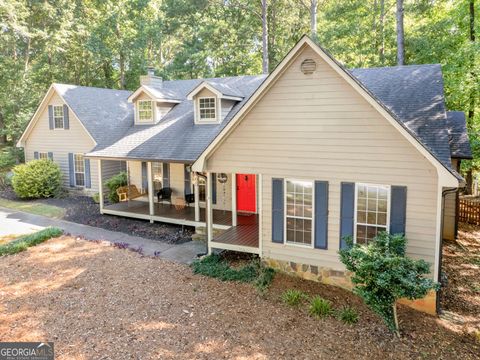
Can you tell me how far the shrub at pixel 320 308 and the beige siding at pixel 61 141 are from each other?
15.2 m

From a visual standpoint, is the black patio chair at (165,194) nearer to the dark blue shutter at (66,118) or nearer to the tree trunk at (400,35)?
the dark blue shutter at (66,118)

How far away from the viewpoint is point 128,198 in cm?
1695

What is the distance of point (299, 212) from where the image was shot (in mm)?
9234

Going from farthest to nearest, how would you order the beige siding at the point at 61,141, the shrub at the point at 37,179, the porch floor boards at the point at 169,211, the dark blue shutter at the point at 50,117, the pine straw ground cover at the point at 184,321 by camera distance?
the dark blue shutter at the point at 50,117 < the beige siding at the point at 61,141 < the shrub at the point at 37,179 < the porch floor boards at the point at 169,211 < the pine straw ground cover at the point at 184,321

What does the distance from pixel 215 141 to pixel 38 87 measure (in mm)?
28070

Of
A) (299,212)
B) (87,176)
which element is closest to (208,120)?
(299,212)

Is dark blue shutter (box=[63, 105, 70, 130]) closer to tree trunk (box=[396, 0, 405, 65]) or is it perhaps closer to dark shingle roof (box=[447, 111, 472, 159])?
tree trunk (box=[396, 0, 405, 65])

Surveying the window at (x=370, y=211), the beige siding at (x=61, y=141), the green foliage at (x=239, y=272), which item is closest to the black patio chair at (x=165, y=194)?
the green foliage at (x=239, y=272)

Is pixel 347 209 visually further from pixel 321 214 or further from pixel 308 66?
pixel 308 66

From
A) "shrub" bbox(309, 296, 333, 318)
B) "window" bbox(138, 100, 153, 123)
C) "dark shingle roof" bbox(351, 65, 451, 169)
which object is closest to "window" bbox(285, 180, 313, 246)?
"shrub" bbox(309, 296, 333, 318)

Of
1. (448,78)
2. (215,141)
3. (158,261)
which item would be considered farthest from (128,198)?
(448,78)

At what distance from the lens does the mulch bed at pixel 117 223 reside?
1316cm

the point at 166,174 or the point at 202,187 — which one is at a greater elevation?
the point at 166,174

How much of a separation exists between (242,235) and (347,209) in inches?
143
